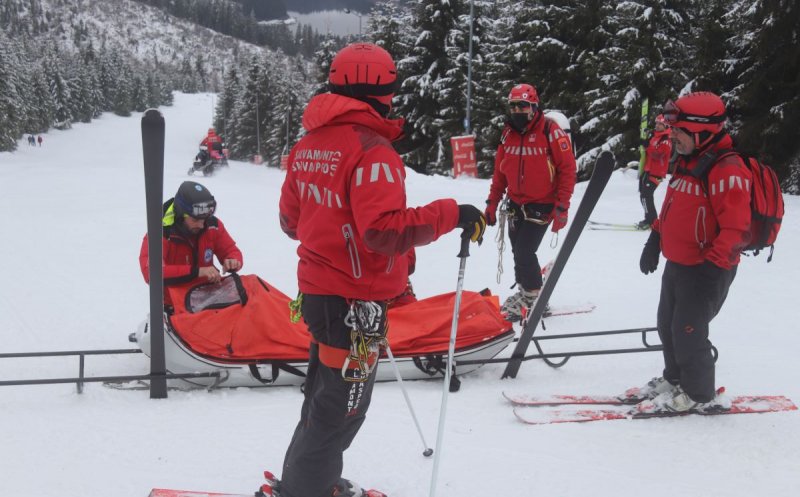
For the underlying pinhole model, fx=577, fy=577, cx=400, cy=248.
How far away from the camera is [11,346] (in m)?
4.76

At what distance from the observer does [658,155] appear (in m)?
8.57

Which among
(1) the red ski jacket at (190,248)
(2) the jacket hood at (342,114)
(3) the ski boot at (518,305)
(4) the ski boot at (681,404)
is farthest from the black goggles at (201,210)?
(4) the ski boot at (681,404)

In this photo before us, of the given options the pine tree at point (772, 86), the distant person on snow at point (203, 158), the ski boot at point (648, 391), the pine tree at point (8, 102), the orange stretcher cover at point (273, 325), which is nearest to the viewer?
the ski boot at point (648, 391)

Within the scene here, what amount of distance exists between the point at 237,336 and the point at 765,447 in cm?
314

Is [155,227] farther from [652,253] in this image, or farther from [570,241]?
[652,253]

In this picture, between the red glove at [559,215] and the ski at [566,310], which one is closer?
the red glove at [559,215]

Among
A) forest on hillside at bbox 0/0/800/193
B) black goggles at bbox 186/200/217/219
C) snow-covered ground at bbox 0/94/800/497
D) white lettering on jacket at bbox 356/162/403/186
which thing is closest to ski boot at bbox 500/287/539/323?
snow-covered ground at bbox 0/94/800/497

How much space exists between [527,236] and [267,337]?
235 cm

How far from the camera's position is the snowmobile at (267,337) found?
374 cm

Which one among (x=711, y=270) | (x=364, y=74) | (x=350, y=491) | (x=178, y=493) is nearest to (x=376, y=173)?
(x=364, y=74)

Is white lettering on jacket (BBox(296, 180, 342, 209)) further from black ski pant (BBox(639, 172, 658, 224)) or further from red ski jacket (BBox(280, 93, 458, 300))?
→ black ski pant (BBox(639, 172, 658, 224))

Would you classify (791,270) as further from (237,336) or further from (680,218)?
(237,336)

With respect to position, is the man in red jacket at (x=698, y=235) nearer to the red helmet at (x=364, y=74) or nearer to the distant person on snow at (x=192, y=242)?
the red helmet at (x=364, y=74)

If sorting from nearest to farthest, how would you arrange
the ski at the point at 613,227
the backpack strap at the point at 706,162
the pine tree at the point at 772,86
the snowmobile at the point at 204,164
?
the backpack strap at the point at 706,162, the ski at the point at 613,227, the pine tree at the point at 772,86, the snowmobile at the point at 204,164
